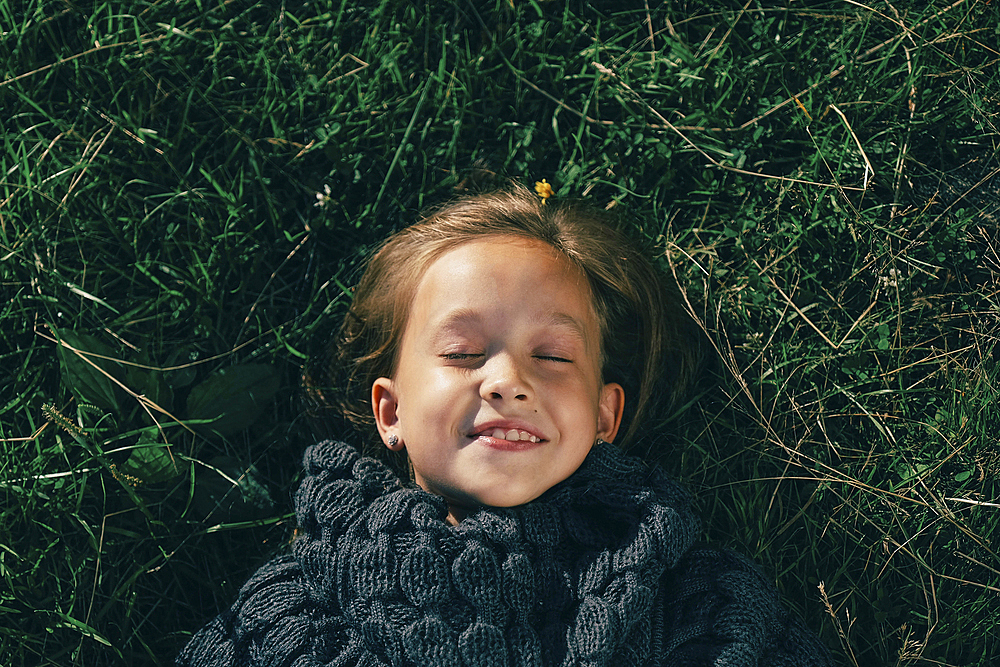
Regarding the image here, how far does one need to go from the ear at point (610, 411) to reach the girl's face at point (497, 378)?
14 cm

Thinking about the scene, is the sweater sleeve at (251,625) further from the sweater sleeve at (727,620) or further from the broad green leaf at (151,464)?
the sweater sleeve at (727,620)

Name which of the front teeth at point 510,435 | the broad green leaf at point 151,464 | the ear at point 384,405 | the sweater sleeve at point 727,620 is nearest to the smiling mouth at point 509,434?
the front teeth at point 510,435

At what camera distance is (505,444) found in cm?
211

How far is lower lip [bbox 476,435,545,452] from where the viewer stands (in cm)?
211

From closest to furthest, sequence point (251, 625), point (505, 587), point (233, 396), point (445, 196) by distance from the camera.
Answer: point (505, 587) < point (251, 625) < point (233, 396) < point (445, 196)

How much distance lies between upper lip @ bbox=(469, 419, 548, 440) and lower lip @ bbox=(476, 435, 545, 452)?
0.02 metres

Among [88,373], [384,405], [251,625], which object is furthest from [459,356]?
[88,373]

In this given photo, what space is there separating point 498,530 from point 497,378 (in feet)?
1.35

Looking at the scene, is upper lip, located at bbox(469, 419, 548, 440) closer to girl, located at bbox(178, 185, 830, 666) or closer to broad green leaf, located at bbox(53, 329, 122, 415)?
girl, located at bbox(178, 185, 830, 666)

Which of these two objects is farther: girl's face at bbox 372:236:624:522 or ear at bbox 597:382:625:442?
ear at bbox 597:382:625:442

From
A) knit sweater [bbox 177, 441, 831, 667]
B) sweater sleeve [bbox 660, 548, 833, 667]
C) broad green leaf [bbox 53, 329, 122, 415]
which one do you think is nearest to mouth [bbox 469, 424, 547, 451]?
knit sweater [bbox 177, 441, 831, 667]

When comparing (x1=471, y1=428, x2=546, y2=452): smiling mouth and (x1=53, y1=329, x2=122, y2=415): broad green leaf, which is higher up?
(x1=53, y1=329, x2=122, y2=415): broad green leaf

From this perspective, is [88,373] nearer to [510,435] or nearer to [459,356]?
[459,356]

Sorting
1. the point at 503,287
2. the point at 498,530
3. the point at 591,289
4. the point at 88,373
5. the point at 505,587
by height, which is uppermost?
the point at 503,287
